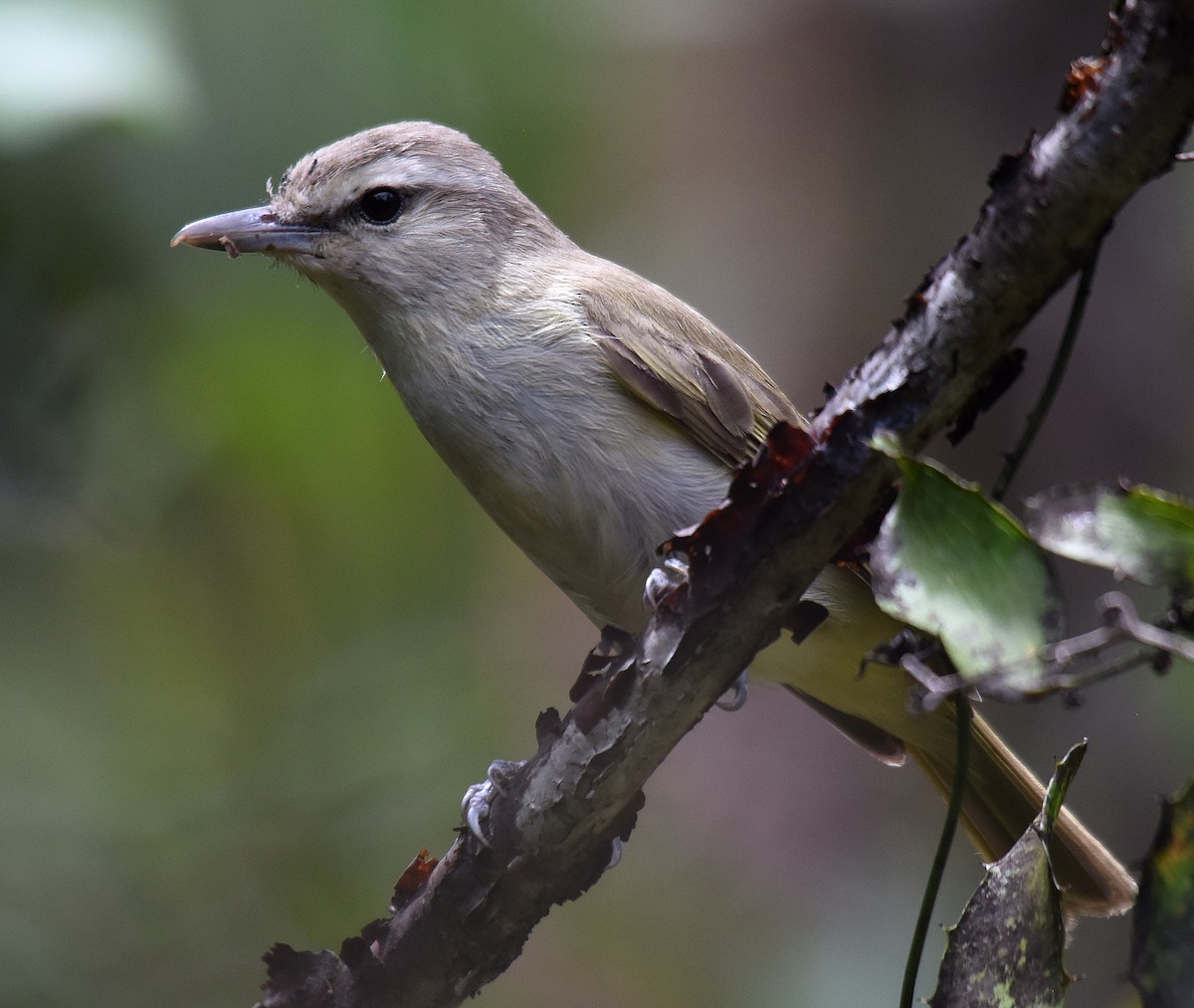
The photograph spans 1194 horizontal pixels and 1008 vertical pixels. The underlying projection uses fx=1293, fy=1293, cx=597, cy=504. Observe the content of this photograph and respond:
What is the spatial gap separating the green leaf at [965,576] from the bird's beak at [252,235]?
6.46ft

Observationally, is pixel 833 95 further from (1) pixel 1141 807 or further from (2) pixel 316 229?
(2) pixel 316 229

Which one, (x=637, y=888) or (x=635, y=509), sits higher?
(x=637, y=888)

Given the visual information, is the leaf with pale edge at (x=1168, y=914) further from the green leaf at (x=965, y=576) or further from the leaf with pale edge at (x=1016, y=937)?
the green leaf at (x=965, y=576)

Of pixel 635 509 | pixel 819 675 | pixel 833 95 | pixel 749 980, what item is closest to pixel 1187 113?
pixel 635 509

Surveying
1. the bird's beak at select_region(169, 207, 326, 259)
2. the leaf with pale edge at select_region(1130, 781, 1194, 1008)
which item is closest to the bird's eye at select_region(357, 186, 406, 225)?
the bird's beak at select_region(169, 207, 326, 259)

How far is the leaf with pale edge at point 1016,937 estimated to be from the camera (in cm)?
147

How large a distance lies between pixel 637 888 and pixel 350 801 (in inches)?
56.5

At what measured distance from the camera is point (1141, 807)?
480 cm

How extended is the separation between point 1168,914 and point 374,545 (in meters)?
3.61

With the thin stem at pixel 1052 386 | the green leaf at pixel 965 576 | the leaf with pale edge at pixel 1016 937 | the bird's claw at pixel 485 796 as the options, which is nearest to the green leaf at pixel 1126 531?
the green leaf at pixel 965 576

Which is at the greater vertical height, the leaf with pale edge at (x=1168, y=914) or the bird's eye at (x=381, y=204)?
the bird's eye at (x=381, y=204)

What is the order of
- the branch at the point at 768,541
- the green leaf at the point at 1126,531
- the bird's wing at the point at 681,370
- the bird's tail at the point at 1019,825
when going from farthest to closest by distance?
the bird's wing at the point at 681,370, the bird's tail at the point at 1019,825, the branch at the point at 768,541, the green leaf at the point at 1126,531

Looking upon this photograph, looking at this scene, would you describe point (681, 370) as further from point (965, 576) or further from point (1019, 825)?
point (965, 576)

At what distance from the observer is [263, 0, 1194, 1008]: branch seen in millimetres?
1379
